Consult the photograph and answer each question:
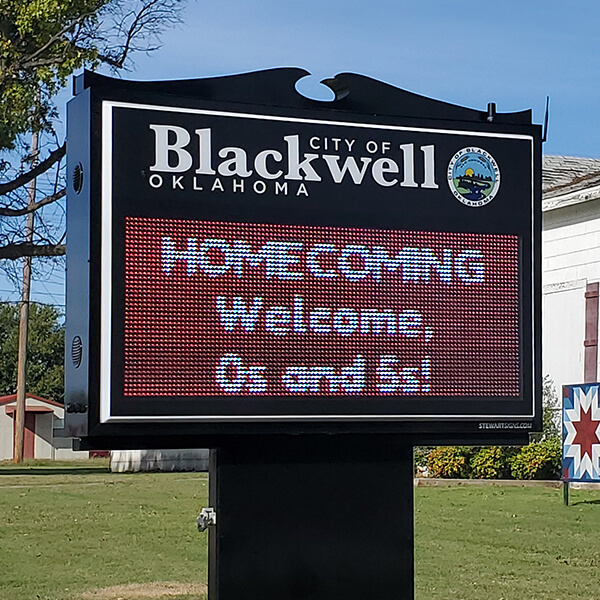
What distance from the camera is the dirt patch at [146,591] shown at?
392 inches

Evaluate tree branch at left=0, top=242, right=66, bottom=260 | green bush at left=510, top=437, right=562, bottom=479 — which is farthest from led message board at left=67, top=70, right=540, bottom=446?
tree branch at left=0, top=242, right=66, bottom=260

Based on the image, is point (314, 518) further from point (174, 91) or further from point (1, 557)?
point (1, 557)

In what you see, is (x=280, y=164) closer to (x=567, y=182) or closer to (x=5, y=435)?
(x=567, y=182)

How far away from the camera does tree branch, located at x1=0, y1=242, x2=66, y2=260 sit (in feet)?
67.4

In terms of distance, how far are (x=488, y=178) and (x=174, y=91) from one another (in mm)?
1790

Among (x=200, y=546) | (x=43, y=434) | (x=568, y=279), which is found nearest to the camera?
(x=200, y=546)

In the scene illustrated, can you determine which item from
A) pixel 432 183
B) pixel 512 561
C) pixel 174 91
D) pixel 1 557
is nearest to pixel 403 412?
pixel 432 183

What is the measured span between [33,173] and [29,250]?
1.40 m

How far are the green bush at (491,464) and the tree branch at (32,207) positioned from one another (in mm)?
8767

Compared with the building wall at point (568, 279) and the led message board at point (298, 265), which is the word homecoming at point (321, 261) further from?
the building wall at point (568, 279)

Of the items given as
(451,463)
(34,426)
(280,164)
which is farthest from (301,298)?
(34,426)

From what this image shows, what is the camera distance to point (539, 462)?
20.2 meters

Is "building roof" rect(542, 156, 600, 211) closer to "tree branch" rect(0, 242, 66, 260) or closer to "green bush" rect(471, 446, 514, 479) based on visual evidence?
"green bush" rect(471, 446, 514, 479)

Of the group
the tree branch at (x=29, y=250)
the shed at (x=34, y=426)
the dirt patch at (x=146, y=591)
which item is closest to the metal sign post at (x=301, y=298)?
the dirt patch at (x=146, y=591)
